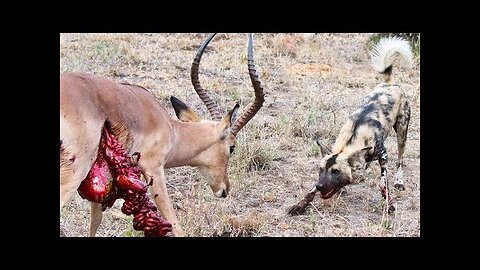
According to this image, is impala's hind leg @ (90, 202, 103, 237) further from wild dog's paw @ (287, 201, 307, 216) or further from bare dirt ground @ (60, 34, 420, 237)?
wild dog's paw @ (287, 201, 307, 216)

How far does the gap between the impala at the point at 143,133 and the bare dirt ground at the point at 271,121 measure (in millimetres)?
517

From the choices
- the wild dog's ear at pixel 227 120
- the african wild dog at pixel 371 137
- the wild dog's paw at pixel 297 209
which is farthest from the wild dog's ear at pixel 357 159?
the wild dog's ear at pixel 227 120

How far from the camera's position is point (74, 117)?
Result: 197 inches

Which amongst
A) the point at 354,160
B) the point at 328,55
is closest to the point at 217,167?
the point at 354,160

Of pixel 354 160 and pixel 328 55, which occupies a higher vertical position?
pixel 328 55

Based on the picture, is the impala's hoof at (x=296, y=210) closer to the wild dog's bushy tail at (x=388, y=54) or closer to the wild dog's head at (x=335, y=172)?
the wild dog's head at (x=335, y=172)

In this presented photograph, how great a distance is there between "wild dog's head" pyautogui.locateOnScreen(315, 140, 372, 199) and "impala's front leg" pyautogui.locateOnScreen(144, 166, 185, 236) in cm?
172

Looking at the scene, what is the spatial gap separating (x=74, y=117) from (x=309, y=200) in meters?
2.86

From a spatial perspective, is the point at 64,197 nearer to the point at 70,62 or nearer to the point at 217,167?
the point at 217,167

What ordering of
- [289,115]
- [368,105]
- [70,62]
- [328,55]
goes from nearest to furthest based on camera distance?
1. [368,105]
2. [289,115]
3. [70,62]
4. [328,55]

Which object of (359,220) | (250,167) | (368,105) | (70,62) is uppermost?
(70,62)

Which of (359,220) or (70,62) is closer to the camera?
(359,220)

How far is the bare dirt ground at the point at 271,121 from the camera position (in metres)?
6.92

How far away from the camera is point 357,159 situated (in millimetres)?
7273
